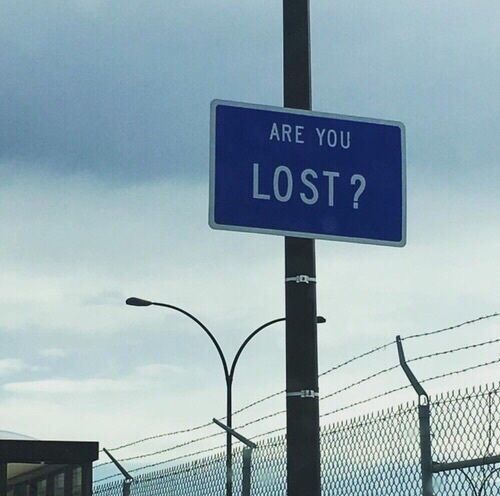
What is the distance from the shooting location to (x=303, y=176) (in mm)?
7188

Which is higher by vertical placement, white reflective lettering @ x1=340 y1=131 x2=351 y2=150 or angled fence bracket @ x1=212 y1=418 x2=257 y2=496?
white reflective lettering @ x1=340 y1=131 x2=351 y2=150

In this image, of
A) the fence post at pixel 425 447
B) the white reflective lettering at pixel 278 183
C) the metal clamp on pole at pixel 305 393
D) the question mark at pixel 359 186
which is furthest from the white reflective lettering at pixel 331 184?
the fence post at pixel 425 447

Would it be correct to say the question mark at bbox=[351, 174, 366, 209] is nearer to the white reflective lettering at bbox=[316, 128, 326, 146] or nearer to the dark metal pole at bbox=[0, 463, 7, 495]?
the white reflective lettering at bbox=[316, 128, 326, 146]

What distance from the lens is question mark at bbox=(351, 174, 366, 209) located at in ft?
23.8

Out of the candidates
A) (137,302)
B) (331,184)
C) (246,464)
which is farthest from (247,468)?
(137,302)

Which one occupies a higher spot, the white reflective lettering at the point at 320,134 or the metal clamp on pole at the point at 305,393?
the white reflective lettering at the point at 320,134

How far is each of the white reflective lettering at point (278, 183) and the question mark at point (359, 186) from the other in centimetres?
40

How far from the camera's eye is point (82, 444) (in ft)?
67.2

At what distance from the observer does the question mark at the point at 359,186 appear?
727 centimetres

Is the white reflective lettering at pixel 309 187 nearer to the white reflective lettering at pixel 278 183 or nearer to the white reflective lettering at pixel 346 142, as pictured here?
the white reflective lettering at pixel 278 183

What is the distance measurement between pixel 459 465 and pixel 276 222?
249cm

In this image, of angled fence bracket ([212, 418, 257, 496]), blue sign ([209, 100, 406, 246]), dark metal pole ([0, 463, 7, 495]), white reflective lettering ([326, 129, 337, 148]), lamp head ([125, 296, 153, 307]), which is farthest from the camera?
lamp head ([125, 296, 153, 307])

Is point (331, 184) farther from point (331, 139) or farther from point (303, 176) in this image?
point (331, 139)

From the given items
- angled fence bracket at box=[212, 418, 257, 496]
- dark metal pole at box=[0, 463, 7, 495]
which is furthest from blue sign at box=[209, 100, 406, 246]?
dark metal pole at box=[0, 463, 7, 495]
